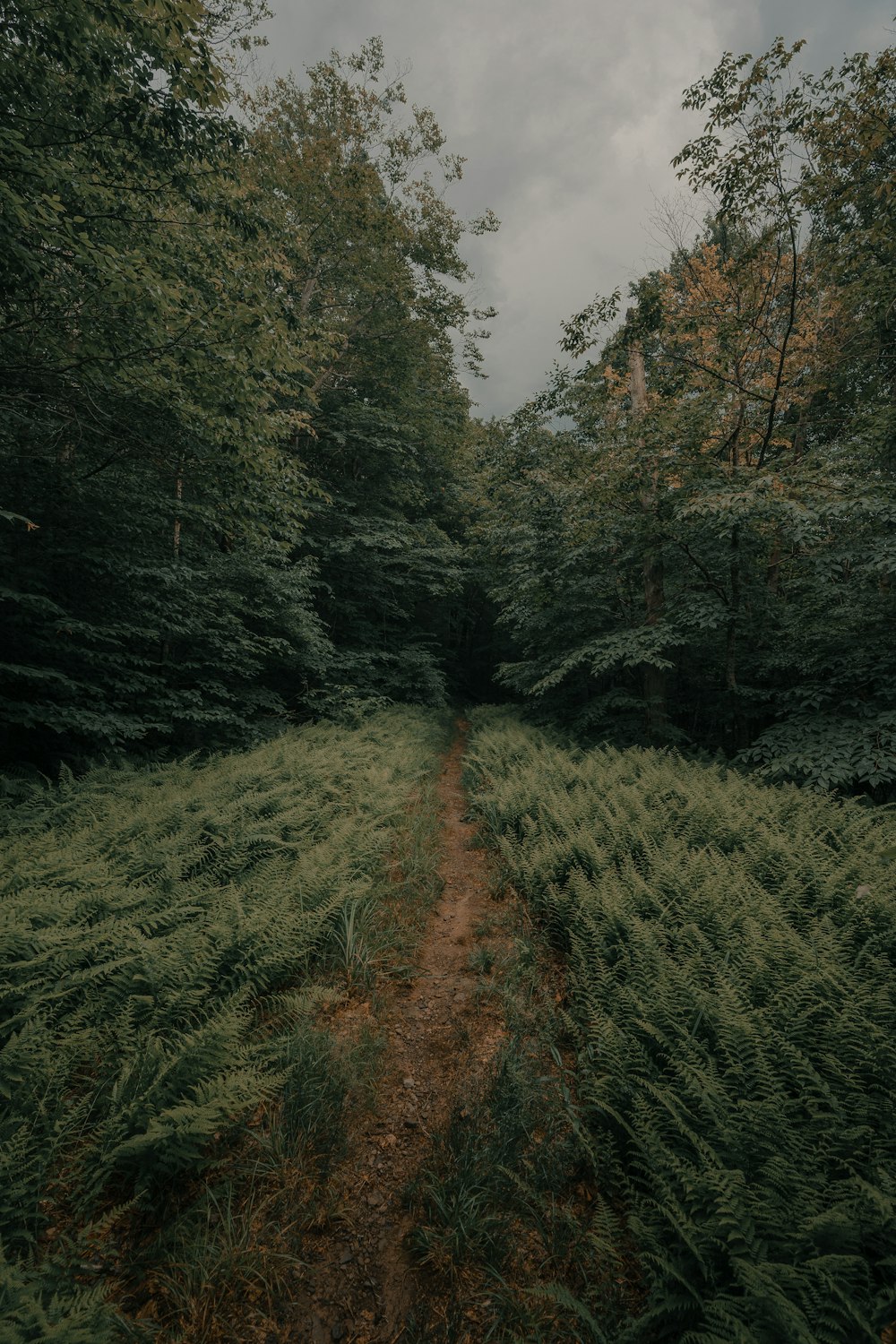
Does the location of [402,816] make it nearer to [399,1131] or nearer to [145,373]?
[399,1131]

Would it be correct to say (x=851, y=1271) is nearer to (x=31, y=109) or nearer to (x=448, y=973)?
(x=448, y=973)

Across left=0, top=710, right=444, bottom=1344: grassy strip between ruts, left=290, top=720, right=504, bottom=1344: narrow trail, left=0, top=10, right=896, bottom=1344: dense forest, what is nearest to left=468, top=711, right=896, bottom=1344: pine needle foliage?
left=0, top=10, right=896, bottom=1344: dense forest

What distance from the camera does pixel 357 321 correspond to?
1503 centimetres

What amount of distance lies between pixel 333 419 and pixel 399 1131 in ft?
56.2

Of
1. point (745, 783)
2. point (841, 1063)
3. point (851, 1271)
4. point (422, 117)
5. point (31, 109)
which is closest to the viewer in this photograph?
point (851, 1271)

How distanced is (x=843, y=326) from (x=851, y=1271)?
16.5m

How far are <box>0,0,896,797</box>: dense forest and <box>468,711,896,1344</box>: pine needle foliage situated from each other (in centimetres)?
→ 351

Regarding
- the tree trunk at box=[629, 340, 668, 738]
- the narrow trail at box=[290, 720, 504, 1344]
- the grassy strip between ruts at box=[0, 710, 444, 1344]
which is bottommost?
the narrow trail at box=[290, 720, 504, 1344]

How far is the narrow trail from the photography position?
2041 mm

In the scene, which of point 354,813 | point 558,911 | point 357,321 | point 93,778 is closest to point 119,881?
point 354,813

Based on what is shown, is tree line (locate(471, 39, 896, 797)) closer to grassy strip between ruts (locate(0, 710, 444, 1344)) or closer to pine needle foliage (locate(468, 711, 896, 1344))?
pine needle foliage (locate(468, 711, 896, 1344))

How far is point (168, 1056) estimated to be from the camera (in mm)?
2502

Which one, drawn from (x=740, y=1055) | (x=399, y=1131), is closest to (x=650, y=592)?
(x=740, y=1055)

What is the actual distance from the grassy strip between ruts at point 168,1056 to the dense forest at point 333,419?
3.91 meters
